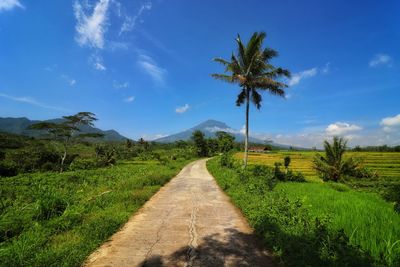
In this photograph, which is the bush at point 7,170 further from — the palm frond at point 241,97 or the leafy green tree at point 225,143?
the leafy green tree at point 225,143

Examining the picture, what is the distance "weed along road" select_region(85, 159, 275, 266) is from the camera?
4.77 metres

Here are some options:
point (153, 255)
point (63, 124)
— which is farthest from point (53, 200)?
point (63, 124)

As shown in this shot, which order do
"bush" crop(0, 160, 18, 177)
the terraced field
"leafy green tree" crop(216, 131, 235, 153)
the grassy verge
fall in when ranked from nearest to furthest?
the grassy verge
"bush" crop(0, 160, 18, 177)
the terraced field
"leafy green tree" crop(216, 131, 235, 153)

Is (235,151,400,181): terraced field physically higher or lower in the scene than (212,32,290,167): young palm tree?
lower

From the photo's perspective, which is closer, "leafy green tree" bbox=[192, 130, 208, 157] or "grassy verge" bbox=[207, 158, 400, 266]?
"grassy verge" bbox=[207, 158, 400, 266]

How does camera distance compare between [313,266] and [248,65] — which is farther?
[248,65]

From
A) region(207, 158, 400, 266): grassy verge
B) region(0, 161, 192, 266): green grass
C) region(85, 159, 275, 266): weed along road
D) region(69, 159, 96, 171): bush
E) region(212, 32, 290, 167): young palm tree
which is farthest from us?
region(69, 159, 96, 171): bush

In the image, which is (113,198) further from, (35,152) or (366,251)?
(35,152)

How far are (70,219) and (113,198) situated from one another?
3335 mm

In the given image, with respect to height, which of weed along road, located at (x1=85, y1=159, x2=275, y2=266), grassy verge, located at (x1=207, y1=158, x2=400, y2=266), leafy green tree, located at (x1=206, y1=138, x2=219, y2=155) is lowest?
weed along road, located at (x1=85, y1=159, x2=275, y2=266)

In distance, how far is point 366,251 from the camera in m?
4.58

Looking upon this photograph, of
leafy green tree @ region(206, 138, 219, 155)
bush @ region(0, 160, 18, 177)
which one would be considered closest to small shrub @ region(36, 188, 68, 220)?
bush @ region(0, 160, 18, 177)

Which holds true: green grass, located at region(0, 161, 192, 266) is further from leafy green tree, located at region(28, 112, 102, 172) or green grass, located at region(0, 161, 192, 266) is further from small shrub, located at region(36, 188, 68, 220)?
leafy green tree, located at region(28, 112, 102, 172)

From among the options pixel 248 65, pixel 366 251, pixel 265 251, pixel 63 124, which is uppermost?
pixel 248 65
